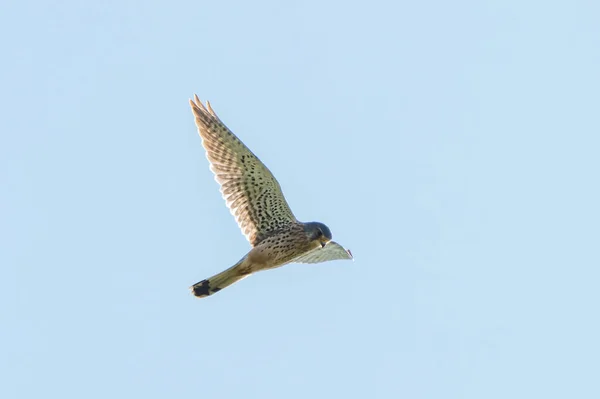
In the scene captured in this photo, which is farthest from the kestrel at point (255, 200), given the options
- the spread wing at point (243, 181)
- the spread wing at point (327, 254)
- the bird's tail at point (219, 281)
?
the spread wing at point (327, 254)

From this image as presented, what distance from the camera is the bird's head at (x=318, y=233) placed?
39.0ft

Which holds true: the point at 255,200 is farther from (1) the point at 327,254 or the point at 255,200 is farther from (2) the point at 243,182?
(1) the point at 327,254

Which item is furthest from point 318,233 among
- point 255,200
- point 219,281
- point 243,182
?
point 219,281

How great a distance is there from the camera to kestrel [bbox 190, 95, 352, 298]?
1190cm

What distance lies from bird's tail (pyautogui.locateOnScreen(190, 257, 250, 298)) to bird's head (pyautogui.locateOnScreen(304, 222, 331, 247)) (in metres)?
0.92

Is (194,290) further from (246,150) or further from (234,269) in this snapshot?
(246,150)

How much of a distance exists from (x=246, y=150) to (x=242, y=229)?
3.59 feet

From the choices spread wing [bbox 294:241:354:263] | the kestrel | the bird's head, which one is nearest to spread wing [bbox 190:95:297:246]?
the kestrel

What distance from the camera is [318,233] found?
11875mm

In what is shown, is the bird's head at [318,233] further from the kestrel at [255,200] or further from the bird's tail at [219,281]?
the bird's tail at [219,281]

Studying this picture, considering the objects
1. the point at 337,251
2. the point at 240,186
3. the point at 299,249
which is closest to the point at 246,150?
the point at 240,186

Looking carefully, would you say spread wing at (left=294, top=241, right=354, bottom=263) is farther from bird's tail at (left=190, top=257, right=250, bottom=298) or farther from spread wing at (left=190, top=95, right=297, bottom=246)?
bird's tail at (left=190, top=257, right=250, bottom=298)

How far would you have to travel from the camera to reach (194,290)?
1145 centimetres

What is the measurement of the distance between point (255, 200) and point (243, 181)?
30cm
